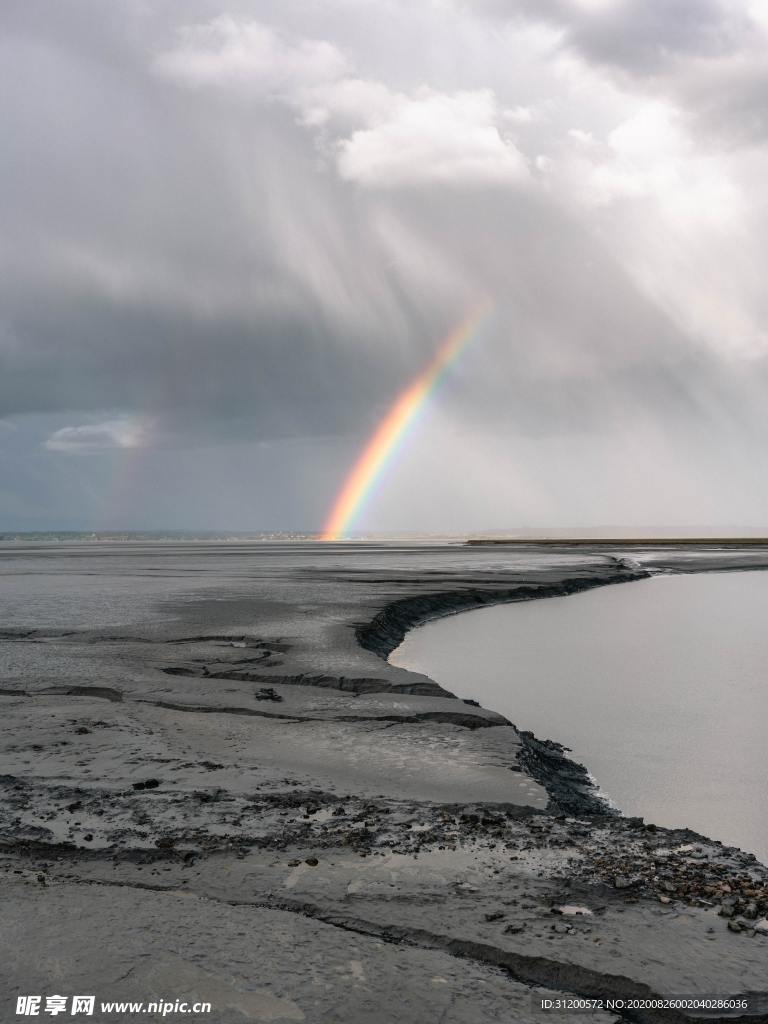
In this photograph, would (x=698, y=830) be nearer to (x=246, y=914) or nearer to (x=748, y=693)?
(x=246, y=914)

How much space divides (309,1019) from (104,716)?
5850 mm

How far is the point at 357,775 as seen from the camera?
6695 mm

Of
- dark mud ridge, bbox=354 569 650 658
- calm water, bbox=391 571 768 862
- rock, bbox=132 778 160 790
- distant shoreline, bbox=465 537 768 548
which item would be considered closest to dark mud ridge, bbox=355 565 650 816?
dark mud ridge, bbox=354 569 650 658

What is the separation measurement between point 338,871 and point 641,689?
882cm

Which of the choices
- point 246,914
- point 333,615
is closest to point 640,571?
point 333,615

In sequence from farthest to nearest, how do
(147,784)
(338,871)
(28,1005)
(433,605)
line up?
1. (433,605)
2. (147,784)
3. (338,871)
4. (28,1005)

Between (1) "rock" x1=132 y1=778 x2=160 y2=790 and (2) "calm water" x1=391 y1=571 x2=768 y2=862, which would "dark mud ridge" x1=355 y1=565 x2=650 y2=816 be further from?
(1) "rock" x1=132 y1=778 x2=160 y2=790

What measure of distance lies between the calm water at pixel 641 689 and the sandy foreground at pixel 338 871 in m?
0.67

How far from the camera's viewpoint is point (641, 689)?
493 inches

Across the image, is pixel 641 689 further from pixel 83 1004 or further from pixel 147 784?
pixel 83 1004

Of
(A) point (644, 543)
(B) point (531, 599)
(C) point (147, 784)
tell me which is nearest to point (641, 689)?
(C) point (147, 784)

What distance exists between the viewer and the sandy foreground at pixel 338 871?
3.58 m

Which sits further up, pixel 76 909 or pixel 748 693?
pixel 748 693

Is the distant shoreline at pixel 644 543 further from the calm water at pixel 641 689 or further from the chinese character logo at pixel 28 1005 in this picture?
the chinese character logo at pixel 28 1005
